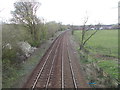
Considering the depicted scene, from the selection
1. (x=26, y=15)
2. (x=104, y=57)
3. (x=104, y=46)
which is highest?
(x=26, y=15)

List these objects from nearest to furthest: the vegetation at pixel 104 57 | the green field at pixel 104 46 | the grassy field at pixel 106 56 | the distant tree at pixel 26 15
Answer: the vegetation at pixel 104 57 < the grassy field at pixel 106 56 < the green field at pixel 104 46 < the distant tree at pixel 26 15

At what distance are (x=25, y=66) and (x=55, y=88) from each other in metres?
7.34

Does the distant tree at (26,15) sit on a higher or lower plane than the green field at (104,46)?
higher

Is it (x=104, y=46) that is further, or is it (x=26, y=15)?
(x=104, y=46)

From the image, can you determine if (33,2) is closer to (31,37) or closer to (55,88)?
(31,37)

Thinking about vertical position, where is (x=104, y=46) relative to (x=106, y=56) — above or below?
above

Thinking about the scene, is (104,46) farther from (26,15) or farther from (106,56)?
(26,15)

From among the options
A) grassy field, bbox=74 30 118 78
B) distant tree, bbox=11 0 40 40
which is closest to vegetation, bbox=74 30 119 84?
grassy field, bbox=74 30 118 78

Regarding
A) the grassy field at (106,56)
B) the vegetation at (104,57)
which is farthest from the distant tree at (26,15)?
the grassy field at (106,56)

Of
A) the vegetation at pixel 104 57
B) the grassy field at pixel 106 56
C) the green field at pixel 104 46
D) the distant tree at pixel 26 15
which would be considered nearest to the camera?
the vegetation at pixel 104 57

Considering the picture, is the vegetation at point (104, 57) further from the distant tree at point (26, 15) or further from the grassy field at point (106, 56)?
the distant tree at point (26, 15)

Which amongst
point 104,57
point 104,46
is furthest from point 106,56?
point 104,46

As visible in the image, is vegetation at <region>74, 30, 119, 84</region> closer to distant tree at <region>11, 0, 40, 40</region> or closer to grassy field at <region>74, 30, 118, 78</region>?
grassy field at <region>74, 30, 118, 78</region>

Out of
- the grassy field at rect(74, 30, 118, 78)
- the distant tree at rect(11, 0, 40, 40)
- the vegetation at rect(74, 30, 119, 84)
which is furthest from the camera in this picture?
the distant tree at rect(11, 0, 40, 40)
